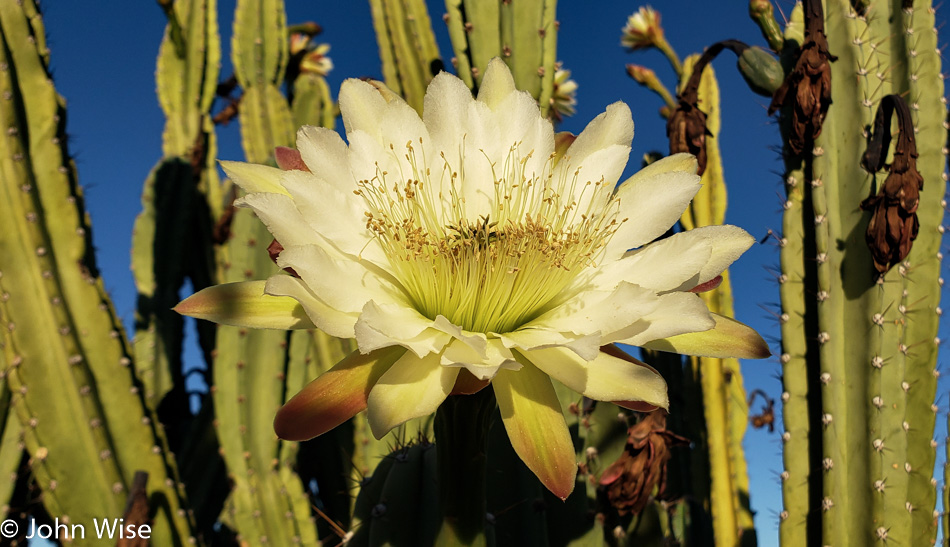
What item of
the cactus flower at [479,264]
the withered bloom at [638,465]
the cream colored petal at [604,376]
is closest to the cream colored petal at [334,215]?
the cactus flower at [479,264]

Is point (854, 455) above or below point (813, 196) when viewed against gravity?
below

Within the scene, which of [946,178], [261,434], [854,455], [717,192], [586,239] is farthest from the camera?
[717,192]

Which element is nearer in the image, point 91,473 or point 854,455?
point 854,455

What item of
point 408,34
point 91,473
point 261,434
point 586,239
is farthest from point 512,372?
point 408,34

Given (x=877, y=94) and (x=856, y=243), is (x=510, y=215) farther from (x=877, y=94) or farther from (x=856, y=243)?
(x=877, y=94)

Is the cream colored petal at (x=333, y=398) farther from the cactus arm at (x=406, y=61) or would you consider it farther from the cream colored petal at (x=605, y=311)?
the cactus arm at (x=406, y=61)

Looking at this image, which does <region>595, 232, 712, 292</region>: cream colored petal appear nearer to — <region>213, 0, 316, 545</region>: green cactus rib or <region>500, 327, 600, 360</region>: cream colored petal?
<region>500, 327, 600, 360</region>: cream colored petal

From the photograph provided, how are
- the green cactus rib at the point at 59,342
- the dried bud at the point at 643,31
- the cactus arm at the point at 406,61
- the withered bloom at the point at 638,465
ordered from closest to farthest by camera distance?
the withered bloom at the point at 638,465 < the green cactus rib at the point at 59,342 < the cactus arm at the point at 406,61 < the dried bud at the point at 643,31

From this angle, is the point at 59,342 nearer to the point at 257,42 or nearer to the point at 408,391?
the point at 408,391
